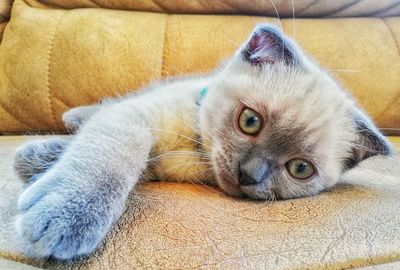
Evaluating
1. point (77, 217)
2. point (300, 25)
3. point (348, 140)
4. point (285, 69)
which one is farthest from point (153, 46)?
point (77, 217)

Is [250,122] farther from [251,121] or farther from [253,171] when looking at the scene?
[253,171]

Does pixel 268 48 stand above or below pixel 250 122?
above

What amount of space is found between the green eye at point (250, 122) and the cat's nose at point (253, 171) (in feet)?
0.25

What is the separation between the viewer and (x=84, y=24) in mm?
1730

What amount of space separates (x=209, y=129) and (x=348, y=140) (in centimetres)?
33

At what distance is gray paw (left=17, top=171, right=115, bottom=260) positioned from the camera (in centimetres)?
61

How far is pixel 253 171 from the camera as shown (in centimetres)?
88

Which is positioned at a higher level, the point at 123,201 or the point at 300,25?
the point at 300,25

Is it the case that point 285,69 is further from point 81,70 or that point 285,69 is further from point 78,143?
point 81,70

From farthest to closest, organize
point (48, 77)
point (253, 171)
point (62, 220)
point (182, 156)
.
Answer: point (48, 77) < point (182, 156) < point (253, 171) < point (62, 220)

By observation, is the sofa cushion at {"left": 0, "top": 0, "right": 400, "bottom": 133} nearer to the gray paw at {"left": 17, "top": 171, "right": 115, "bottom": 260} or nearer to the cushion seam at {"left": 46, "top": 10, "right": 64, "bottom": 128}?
the cushion seam at {"left": 46, "top": 10, "right": 64, "bottom": 128}

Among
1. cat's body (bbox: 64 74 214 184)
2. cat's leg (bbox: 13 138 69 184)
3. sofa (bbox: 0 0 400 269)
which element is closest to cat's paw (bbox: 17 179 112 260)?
cat's leg (bbox: 13 138 69 184)

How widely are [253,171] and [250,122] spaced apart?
125 millimetres

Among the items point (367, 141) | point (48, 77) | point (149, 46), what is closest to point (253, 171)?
point (367, 141)
